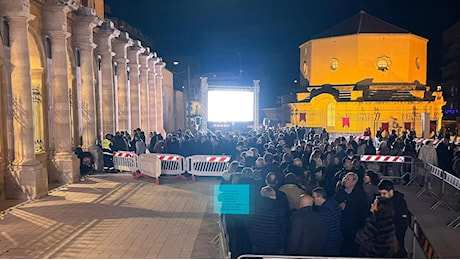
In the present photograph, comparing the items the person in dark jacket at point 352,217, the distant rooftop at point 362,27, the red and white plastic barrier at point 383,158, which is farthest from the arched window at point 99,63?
the distant rooftop at point 362,27

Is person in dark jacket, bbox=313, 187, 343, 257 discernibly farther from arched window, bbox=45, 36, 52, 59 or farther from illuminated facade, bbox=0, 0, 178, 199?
arched window, bbox=45, 36, 52, 59

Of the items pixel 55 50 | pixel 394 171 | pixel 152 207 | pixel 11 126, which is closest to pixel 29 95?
pixel 11 126

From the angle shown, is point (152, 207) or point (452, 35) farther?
point (452, 35)

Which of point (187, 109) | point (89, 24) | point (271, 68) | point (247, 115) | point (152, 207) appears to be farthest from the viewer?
point (271, 68)

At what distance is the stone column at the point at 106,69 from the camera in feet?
62.9

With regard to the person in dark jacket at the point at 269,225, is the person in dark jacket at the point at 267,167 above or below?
above

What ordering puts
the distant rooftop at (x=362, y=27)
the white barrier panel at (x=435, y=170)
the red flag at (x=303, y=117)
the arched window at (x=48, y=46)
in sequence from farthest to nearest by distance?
the distant rooftop at (x=362, y=27)
the red flag at (x=303, y=117)
the arched window at (x=48, y=46)
the white barrier panel at (x=435, y=170)

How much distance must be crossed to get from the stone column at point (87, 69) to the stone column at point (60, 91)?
185 centimetres

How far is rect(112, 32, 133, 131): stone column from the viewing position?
22.0 meters

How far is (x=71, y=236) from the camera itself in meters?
8.70

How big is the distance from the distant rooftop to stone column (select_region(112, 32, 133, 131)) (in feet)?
114

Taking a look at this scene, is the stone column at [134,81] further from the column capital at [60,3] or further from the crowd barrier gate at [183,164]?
the column capital at [60,3]

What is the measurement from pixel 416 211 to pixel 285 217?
22.9 ft

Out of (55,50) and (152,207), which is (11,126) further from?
(152,207)
